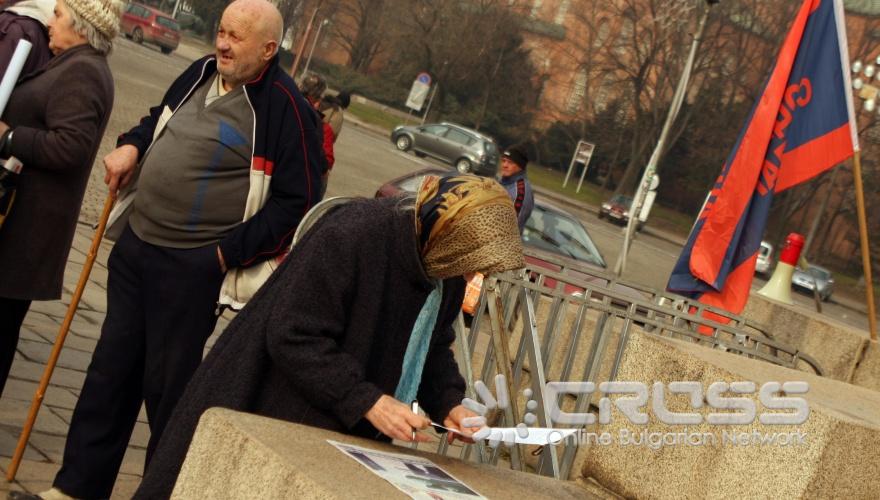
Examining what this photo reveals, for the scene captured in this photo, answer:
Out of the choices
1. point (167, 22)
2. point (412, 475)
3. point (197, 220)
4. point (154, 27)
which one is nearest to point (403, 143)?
point (154, 27)

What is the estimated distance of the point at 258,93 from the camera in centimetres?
448

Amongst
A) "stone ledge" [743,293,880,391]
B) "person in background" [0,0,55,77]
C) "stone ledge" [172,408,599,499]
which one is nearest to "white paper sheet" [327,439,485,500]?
"stone ledge" [172,408,599,499]

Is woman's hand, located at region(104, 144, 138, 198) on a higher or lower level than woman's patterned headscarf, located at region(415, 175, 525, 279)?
lower

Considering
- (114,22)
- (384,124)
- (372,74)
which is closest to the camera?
(114,22)

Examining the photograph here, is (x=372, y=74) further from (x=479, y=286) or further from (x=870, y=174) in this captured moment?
(x=479, y=286)

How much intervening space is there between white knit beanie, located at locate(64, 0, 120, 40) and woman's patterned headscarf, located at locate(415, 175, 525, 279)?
2267 mm

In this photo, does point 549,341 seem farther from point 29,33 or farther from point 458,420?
point 29,33

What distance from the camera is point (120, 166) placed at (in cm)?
464

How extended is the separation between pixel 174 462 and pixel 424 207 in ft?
2.97

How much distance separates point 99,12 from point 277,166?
107 cm

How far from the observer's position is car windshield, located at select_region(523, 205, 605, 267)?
1728 centimetres

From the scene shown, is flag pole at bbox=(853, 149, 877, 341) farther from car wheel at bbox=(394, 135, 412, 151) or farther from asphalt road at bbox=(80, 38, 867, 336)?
car wheel at bbox=(394, 135, 412, 151)

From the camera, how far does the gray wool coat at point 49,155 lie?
4.88m

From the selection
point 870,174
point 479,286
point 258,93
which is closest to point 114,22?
point 258,93
